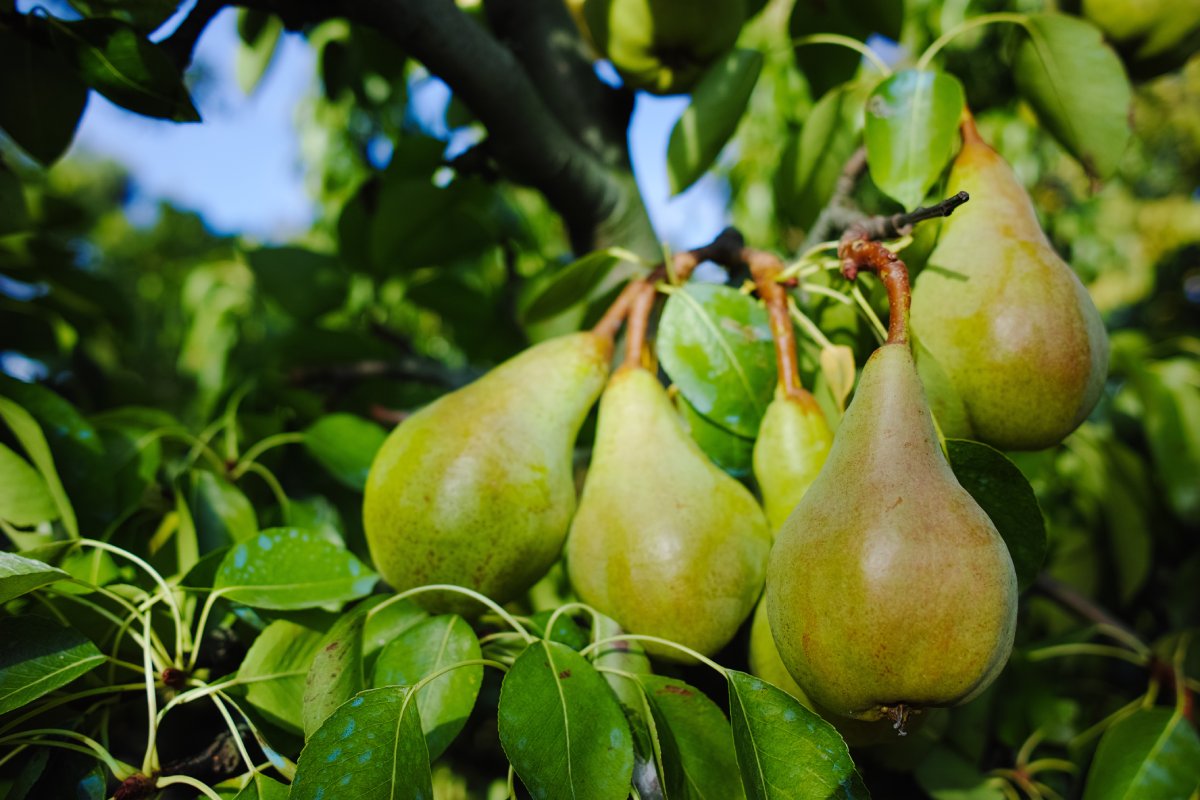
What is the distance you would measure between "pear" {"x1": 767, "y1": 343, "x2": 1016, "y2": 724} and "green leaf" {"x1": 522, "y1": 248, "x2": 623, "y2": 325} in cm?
40

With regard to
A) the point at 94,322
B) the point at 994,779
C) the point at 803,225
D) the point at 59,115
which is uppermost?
the point at 59,115

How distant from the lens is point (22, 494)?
2.36ft

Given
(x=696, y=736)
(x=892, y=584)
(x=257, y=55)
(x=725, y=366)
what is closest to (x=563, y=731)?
(x=696, y=736)

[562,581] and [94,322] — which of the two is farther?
[94,322]

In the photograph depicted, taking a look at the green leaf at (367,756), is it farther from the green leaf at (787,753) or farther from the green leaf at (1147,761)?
the green leaf at (1147,761)

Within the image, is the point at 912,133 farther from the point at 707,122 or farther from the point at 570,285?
the point at 570,285

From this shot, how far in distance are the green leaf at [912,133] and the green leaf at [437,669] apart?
20.7 inches

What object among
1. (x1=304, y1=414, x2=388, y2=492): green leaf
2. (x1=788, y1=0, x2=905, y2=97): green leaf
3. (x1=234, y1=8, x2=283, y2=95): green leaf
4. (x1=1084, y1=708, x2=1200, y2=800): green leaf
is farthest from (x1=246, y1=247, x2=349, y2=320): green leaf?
(x1=1084, y1=708, x2=1200, y2=800): green leaf

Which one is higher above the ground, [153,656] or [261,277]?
[153,656]

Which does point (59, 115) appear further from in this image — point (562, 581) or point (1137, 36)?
point (1137, 36)

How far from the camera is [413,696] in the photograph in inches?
21.3

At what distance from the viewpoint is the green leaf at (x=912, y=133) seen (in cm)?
73

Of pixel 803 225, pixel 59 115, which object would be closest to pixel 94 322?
pixel 59 115

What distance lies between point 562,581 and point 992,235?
0.57 meters
